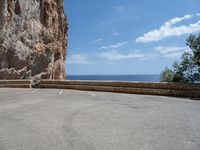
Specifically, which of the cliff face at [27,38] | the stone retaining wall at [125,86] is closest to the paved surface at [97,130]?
the stone retaining wall at [125,86]

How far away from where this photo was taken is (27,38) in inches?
1168

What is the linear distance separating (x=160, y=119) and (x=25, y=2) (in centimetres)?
2803

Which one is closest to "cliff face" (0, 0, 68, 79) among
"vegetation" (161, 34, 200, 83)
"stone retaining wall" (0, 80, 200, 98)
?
"stone retaining wall" (0, 80, 200, 98)

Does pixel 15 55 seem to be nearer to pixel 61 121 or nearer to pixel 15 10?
pixel 15 10

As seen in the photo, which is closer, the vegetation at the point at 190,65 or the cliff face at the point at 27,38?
the vegetation at the point at 190,65

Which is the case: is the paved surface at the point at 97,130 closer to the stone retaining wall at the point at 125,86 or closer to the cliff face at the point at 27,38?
the stone retaining wall at the point at 125,86

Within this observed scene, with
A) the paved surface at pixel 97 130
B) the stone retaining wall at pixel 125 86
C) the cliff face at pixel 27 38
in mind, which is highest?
the cliff face at pixel 27 38

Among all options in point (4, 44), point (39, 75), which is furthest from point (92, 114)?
point (39, 75)

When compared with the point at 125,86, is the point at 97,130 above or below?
below

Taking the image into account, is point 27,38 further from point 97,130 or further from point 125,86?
point 97,130

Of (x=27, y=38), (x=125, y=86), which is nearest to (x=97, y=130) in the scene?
(x=125, y=86)

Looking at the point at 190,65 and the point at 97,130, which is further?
the point at 190,65

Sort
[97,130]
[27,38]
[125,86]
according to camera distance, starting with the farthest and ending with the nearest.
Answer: [27,38] → [125,86] → [97,130]

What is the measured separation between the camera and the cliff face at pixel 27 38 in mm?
25984
